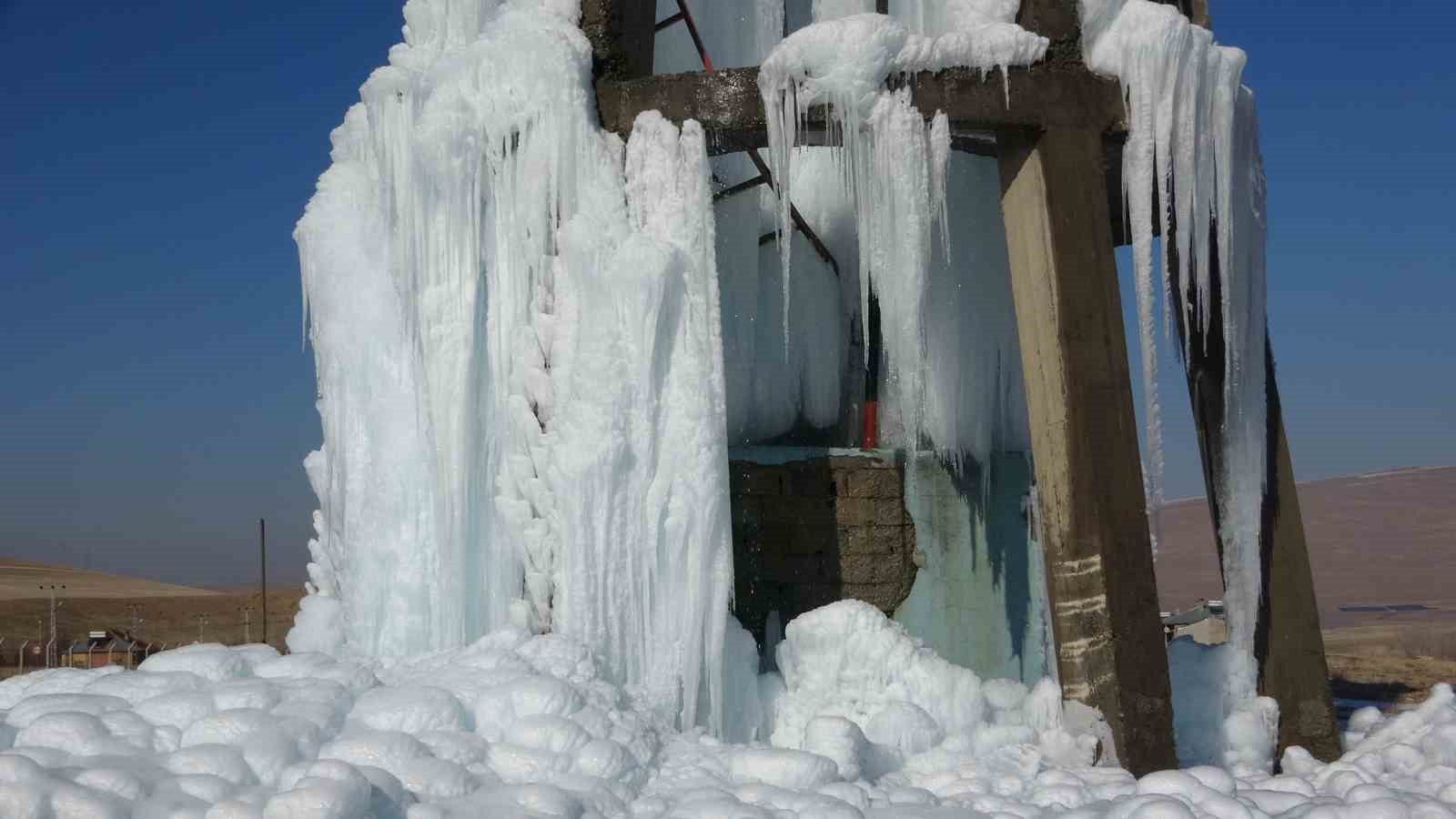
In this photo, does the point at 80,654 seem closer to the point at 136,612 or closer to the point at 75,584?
the point at 136,612

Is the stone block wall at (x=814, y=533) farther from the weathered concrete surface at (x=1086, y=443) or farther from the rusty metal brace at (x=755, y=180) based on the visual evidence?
the weathered concrete surface at (x=1086, y=443)

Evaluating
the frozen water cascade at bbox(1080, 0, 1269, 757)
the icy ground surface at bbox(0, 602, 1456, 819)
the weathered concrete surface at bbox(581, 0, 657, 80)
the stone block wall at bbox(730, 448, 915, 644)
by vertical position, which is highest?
the weathered concrete surface at bbox(581, 0, 657, 80)

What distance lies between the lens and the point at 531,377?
547 cm

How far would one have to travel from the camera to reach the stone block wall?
7.07m

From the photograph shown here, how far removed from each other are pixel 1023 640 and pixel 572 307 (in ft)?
12.2

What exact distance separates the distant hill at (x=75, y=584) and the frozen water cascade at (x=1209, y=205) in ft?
70.6

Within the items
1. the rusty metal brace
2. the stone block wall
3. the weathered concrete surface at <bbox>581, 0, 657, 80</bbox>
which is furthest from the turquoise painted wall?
the weathered concrete surface at <bbox>581, 0, 657, 80</bbox>

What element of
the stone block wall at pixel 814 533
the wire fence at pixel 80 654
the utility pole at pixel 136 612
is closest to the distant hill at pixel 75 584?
the utility pole at pixel 136 612

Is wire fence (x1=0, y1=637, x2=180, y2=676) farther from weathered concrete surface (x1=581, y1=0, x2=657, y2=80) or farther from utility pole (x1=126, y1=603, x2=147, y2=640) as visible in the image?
weathered concrete surface (x1=581, y1=0, x2=657, y2=80)

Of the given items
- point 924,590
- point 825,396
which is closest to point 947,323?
point 825,396

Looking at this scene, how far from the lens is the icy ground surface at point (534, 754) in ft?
12.1

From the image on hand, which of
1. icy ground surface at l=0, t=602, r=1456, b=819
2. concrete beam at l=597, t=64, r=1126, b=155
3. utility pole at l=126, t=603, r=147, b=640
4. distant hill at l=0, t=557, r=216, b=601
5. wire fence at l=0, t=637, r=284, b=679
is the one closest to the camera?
icy ground surface at l=0, t=602, r=1456, b=819

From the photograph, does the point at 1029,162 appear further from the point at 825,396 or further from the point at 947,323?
the point at 825,396

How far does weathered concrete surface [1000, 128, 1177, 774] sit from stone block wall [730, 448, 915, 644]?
6.03ft
